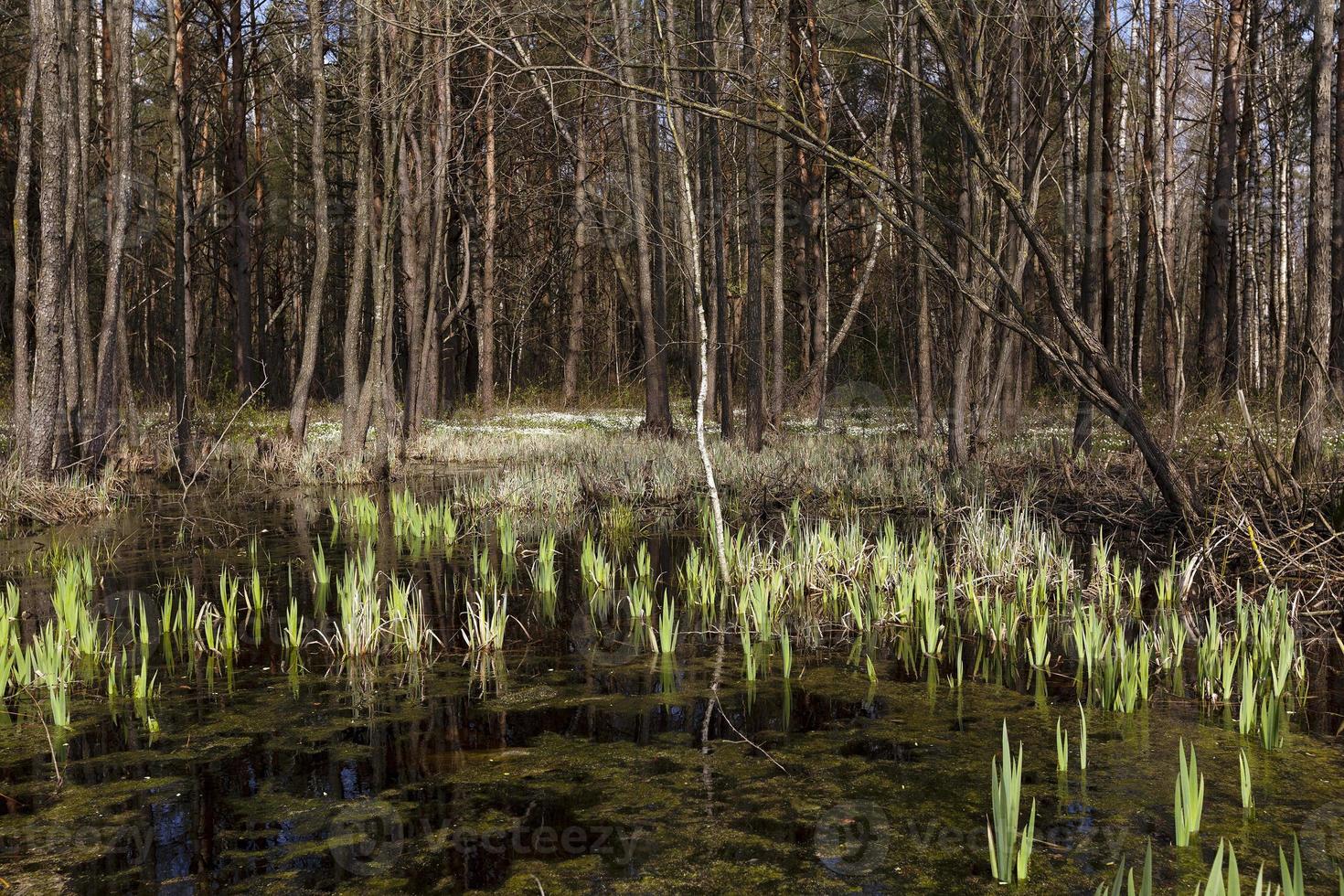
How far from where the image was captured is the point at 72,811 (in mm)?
2898

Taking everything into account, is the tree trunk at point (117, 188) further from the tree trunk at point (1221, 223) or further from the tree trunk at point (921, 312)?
the tree trunk at point (1221, 223)

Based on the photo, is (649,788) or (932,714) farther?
(932,714)

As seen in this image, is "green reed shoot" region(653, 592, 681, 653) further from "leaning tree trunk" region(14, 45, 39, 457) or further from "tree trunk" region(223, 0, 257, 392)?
"tree trunk" region(223, 0, 257, 392)

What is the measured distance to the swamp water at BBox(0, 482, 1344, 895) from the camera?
2.55 meters

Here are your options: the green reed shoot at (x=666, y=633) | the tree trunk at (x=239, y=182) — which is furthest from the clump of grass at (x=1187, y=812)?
the tree trunk at (x=239, y=182)

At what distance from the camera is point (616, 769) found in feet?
10.6

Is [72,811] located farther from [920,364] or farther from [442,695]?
[920,364]

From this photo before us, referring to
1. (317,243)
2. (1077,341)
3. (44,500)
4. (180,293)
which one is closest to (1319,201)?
(1077,341)

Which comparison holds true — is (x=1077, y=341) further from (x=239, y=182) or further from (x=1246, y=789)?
(x=239, y=182)

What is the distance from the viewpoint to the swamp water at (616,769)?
101 inches

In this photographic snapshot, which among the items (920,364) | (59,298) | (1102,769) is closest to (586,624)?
(1102,769)

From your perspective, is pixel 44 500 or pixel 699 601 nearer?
pixel 699 601

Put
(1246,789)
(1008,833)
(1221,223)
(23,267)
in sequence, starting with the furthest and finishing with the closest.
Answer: (1221,223) < (23,267) < (1246,789) < (1008,833)

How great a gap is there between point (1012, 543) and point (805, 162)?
519 inches
